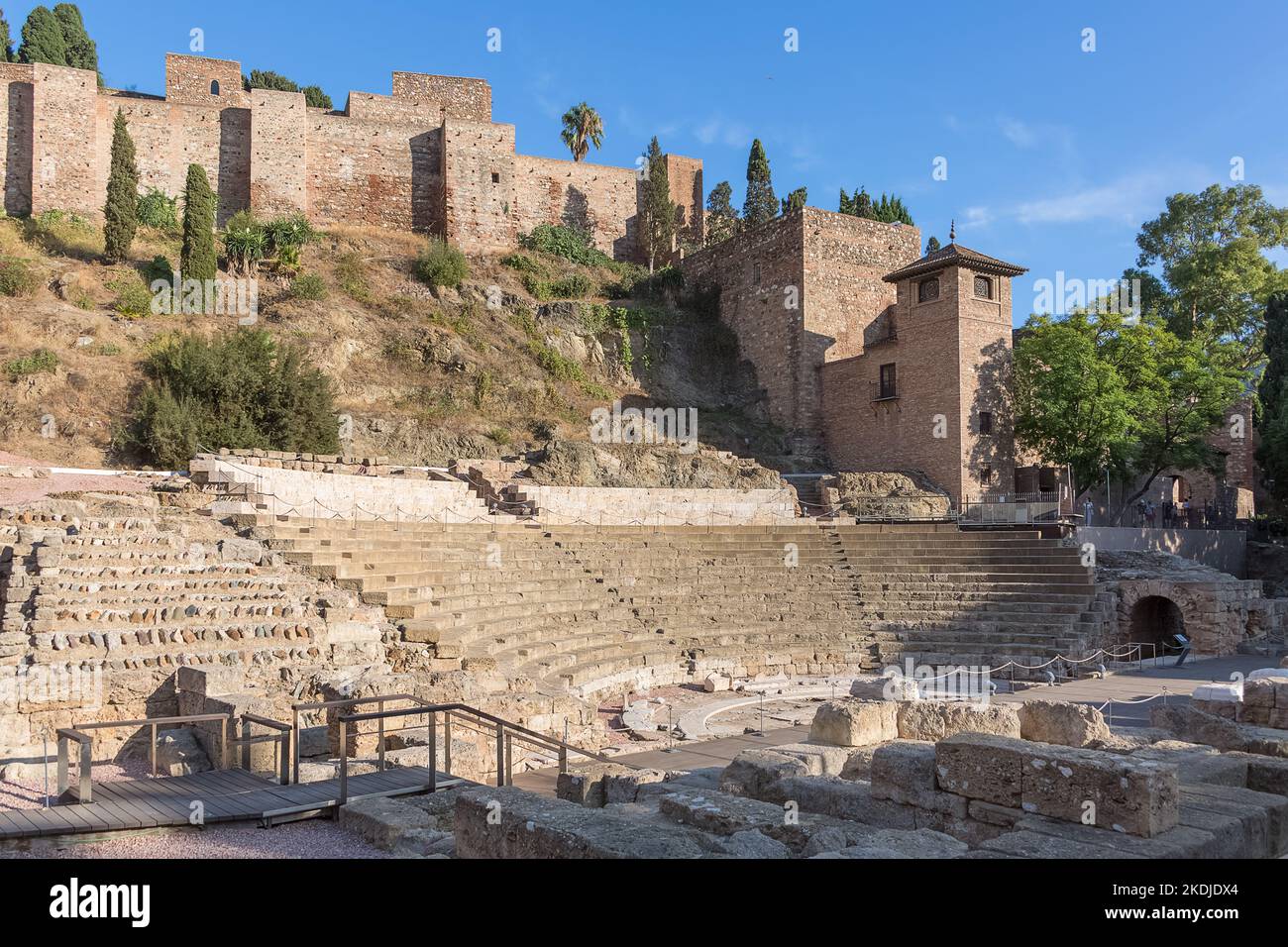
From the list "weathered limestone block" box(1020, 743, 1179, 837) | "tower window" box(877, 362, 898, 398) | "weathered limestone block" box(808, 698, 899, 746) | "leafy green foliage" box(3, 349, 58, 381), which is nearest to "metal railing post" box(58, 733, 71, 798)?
"weathered limestone block" box(1020, 743, 1179, 837)

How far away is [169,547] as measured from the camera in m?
11.6

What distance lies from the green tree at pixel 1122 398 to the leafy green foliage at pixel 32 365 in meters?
26.9

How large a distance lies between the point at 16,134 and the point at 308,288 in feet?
48.1

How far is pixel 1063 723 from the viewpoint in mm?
8227

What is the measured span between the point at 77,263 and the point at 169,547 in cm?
2108

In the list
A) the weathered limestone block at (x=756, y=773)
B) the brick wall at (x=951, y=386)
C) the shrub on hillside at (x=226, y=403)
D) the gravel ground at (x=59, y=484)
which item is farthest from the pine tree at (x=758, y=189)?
the weathered limestone block at (x=756, y=773)

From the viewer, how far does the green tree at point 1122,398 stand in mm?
26875

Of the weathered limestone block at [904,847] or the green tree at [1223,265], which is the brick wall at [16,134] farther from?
the green tree at [1223,265]

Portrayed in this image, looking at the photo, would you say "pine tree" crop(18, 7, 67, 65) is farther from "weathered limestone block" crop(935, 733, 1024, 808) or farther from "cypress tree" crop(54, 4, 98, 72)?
"weathered limestone block" crop(935, 733, 1024, 808)

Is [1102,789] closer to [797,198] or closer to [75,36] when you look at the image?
[797,198]

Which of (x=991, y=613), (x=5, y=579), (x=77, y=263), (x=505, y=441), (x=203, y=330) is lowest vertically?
(x=991, y=613)
